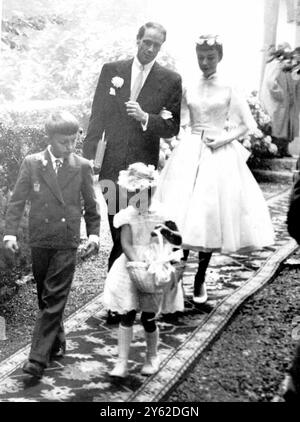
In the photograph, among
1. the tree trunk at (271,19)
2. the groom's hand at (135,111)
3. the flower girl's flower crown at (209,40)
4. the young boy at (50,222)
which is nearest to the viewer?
the young boy at (50,222)

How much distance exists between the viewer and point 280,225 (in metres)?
6.50

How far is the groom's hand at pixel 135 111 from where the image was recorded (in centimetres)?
375

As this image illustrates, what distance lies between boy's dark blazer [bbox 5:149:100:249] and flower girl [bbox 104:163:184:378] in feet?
0.77

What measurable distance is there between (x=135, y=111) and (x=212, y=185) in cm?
79

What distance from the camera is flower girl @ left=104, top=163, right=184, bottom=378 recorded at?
10.5 ft

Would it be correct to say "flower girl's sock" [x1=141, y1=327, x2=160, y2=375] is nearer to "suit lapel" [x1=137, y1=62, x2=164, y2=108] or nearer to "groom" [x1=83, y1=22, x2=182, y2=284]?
"groom" [x1=83, y1=22, x2=182, y2=284]

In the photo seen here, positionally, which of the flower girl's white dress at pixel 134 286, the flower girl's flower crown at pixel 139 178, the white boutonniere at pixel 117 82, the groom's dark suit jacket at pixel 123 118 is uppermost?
the white boutonniere at pixel 117 82

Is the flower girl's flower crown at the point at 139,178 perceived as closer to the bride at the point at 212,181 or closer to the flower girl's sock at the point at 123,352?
the flower girl's sock at the point at 123,352

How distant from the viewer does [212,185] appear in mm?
4285

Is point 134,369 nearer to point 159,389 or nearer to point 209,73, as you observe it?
point 159,389

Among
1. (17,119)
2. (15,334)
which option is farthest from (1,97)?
(15,334)

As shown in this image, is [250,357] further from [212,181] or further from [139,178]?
Answer: [212,181]

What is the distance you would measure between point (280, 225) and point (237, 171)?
2.23 meters

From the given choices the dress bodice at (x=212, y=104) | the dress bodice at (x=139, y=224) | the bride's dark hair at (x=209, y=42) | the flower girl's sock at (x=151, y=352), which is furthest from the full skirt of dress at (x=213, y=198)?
the flower girl's sock at (x=151, y=352)
